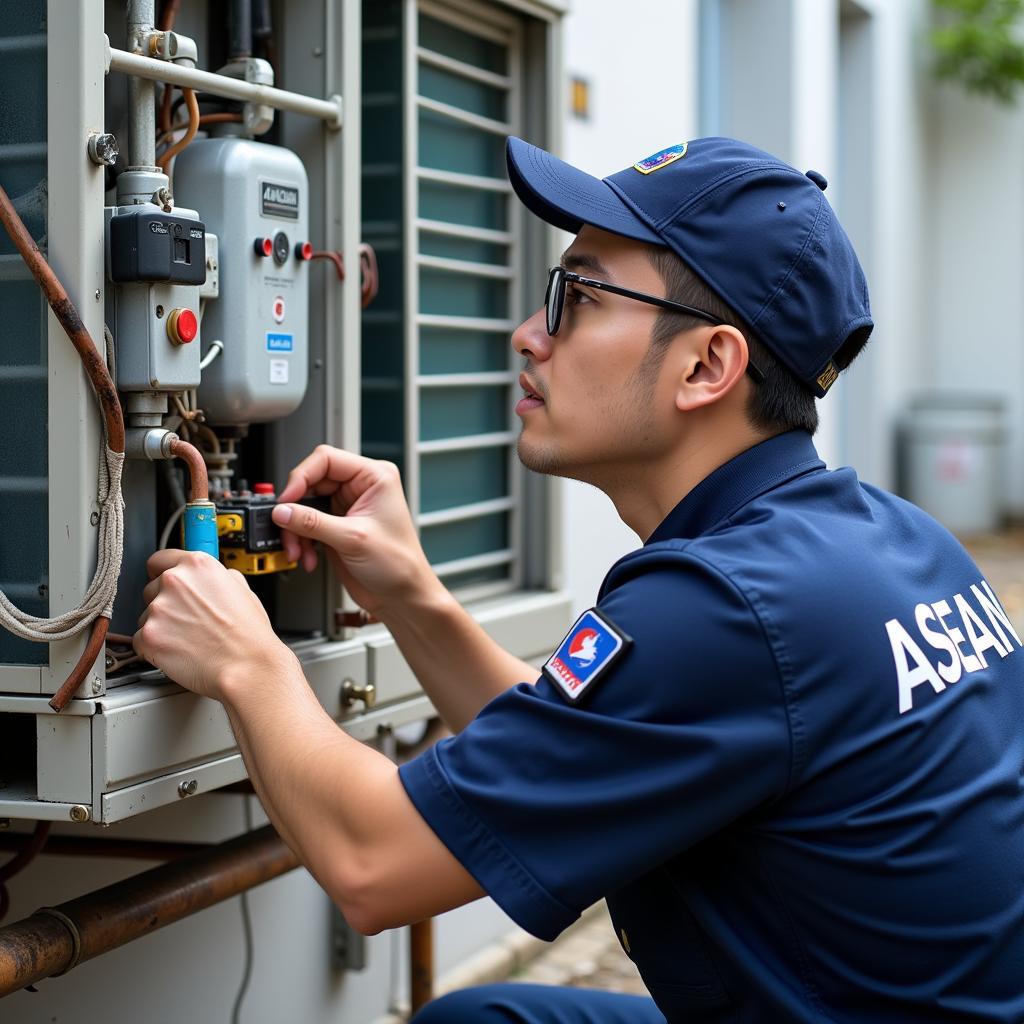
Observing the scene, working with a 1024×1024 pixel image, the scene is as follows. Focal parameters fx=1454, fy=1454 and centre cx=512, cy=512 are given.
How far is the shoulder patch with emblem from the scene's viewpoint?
62.5 inches

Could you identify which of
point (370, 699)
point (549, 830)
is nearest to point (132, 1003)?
point (370, 699)

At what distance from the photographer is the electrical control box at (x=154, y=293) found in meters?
1.85

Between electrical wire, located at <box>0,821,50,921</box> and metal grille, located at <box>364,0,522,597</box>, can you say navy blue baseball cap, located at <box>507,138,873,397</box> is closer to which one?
metal grille, located at <box>364,0,522,597</box>

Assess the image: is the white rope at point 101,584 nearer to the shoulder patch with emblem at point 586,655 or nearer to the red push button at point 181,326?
the red push button at point 181,326

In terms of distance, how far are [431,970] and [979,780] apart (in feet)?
5.13

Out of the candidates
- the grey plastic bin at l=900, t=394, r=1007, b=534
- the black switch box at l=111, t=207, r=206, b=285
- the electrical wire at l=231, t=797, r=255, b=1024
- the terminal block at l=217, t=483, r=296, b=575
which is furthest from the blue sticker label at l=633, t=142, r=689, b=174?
the grey plastic bin at l=900, t=394, r=1007, b=534

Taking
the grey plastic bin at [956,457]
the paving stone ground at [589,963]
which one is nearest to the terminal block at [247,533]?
the paving stone ground at [589,963]

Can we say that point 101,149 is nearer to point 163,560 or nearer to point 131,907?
point 163,560

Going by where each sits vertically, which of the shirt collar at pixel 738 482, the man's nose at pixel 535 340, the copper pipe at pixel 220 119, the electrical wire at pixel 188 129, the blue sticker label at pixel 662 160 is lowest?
the shirt collar at pixel 738 482

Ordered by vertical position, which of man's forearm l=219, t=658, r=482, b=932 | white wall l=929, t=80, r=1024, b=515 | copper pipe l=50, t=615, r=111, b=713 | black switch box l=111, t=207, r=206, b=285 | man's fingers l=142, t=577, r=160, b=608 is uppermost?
white wall l=929, t=80, r=1024, b=515

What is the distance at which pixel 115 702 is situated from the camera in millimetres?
1850

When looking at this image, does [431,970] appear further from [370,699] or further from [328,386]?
[328,386]

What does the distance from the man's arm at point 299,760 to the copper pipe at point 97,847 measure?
548mm

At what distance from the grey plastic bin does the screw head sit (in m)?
8.39
